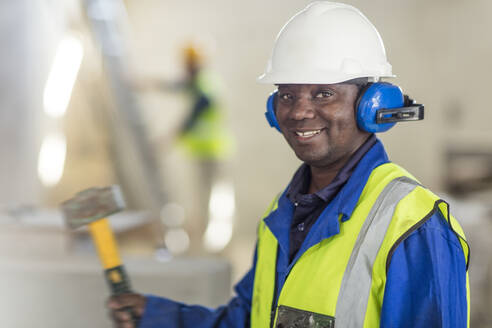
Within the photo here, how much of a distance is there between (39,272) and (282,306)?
1539 millimetres

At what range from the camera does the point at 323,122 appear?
4.64 ft

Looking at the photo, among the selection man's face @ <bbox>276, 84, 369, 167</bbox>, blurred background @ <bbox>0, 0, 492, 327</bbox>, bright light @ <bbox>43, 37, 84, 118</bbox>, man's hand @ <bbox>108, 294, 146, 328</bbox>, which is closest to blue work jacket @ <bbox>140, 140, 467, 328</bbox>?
man's face @ <bbox>276, 84, 369, 167</bbox>

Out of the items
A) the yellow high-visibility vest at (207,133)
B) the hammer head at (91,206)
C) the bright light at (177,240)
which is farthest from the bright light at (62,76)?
the hammer head at (91,206)

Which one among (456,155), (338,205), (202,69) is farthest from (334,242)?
(456,155)

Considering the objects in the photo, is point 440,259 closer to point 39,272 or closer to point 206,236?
point 39,272

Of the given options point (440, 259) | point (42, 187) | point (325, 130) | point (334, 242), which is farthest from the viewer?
point (42, 187)

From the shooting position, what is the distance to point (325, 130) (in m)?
1.42

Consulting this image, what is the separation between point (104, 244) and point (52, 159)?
3696 millimetres

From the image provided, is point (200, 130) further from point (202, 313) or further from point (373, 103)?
point (373, 103)

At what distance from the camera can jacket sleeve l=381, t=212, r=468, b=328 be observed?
1.14m

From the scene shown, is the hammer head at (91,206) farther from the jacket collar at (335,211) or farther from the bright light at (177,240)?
the bright light at (177,240)

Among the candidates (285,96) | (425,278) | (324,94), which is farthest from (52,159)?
(425,278)

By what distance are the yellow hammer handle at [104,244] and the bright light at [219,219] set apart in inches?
178

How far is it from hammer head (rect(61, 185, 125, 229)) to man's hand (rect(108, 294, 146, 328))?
238 mm
